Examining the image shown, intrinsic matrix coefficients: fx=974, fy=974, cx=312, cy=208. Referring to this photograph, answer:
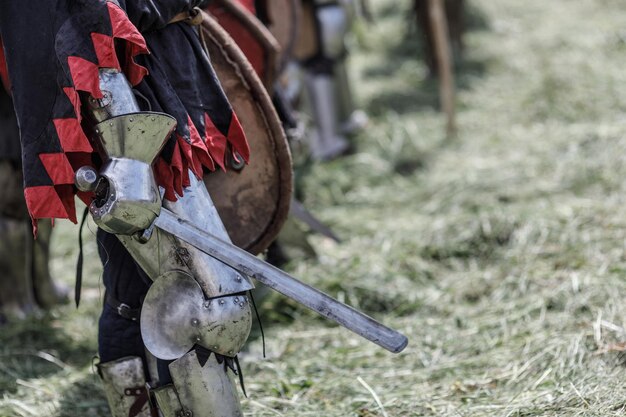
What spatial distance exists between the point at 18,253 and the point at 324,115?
2587 millimetres

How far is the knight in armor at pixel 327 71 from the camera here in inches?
214

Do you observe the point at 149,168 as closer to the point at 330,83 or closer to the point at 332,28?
the point at 332,28

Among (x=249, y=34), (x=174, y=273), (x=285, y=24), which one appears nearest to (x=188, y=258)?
(x=174, y=273)

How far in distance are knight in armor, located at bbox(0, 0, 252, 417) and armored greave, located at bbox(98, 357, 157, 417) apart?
0.08 metres

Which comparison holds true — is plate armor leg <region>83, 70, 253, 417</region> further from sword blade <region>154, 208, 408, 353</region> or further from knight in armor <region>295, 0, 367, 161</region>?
knight in armor <region>295, 0, 367, 161</region>

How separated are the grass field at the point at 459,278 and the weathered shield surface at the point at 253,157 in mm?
522

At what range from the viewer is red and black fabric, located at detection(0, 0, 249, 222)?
6.48ft

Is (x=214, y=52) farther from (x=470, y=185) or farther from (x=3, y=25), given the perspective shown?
(x=470, y=185)

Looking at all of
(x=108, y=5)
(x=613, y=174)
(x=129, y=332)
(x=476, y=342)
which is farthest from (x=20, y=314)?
(x=613, y=174)

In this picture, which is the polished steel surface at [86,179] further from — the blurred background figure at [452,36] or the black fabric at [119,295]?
the blurred background figure at [452,36]

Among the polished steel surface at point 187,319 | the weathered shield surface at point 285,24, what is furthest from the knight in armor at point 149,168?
the weathered shield surface at point 285,24

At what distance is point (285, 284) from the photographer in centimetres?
204

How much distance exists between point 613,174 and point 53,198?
9.80 feet

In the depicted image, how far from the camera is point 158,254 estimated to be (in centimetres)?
209
